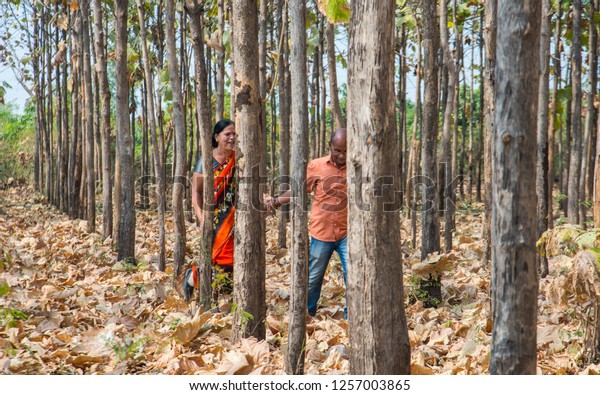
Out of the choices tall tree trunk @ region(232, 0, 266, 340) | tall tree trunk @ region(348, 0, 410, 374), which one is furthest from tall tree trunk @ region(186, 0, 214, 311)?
tall tree trunk @ region(348, 0, 410, 374)

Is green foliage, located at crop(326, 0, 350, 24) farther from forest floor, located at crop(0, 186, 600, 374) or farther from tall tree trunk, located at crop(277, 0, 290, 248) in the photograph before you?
tall tree trunk, located at crop(277, 0, 290, 248)

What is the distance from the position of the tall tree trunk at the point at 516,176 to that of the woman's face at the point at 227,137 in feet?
9.61

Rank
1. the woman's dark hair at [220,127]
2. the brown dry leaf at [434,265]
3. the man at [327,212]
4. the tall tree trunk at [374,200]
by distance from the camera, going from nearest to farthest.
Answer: the tall tree trunk at [374,200], the man at [327,212], the woman's dark hair at [220,127], the brown dry leaf at [434,265]

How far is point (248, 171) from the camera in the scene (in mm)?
3637

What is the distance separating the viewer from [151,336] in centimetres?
383

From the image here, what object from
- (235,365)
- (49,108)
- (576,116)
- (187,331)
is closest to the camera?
(235,365)

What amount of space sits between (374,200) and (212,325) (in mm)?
2054

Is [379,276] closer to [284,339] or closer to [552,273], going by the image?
[284,339]

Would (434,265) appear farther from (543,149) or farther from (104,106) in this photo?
(104,106)

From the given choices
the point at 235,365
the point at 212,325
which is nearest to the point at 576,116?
the point at 212,325

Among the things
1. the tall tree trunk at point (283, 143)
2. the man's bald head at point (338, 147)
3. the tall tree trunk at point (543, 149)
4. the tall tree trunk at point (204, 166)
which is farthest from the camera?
the tall tree trunk at point (283, 143)

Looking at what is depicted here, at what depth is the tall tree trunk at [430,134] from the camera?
4.95m

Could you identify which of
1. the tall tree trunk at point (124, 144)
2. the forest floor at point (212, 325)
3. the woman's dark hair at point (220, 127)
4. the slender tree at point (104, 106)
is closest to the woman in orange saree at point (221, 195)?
the woman's dark hair at point (220, 127)

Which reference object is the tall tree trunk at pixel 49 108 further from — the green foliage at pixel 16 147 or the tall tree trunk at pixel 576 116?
the tall tree trunk at pixel 576 116
